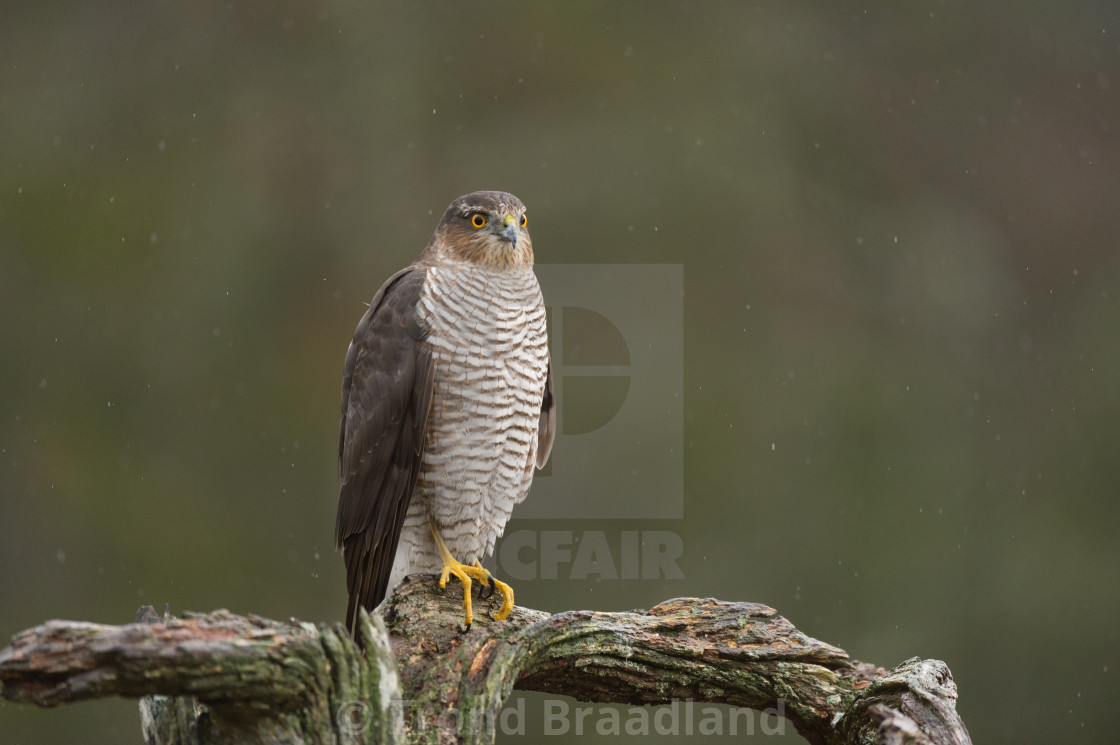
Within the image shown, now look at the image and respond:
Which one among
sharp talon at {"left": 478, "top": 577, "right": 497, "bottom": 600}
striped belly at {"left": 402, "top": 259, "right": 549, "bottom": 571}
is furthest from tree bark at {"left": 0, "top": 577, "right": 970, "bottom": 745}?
striped belly at {"left": 402, "top": 259, "right": 549, "bottom": 571}

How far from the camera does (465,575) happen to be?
8.77 ft

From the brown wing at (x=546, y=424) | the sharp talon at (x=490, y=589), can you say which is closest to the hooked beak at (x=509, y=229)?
the brown wing at (x=546, y=424)

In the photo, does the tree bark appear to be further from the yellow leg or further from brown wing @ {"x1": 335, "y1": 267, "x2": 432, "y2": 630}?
brown wing @ {"x1": 335, "y1": 267, "x2": 432, "y2": 630}

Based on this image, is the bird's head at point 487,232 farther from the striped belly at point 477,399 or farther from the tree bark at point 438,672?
the tree bark at point 438,672

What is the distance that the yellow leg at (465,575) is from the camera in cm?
265

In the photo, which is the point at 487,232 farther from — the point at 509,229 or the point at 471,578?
the point at 471,578

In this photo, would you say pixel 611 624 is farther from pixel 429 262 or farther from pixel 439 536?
pixel 429 262

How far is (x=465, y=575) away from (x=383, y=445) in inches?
17.1

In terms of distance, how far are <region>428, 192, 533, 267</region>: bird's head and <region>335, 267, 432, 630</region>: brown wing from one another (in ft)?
0.57

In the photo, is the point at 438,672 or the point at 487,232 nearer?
the point at 438,672

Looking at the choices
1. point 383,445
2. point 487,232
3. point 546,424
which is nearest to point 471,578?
point 383,445

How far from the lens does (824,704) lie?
2369 millimetres

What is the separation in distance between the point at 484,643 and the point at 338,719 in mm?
511

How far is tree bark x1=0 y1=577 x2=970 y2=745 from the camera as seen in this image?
1526 millimetres
